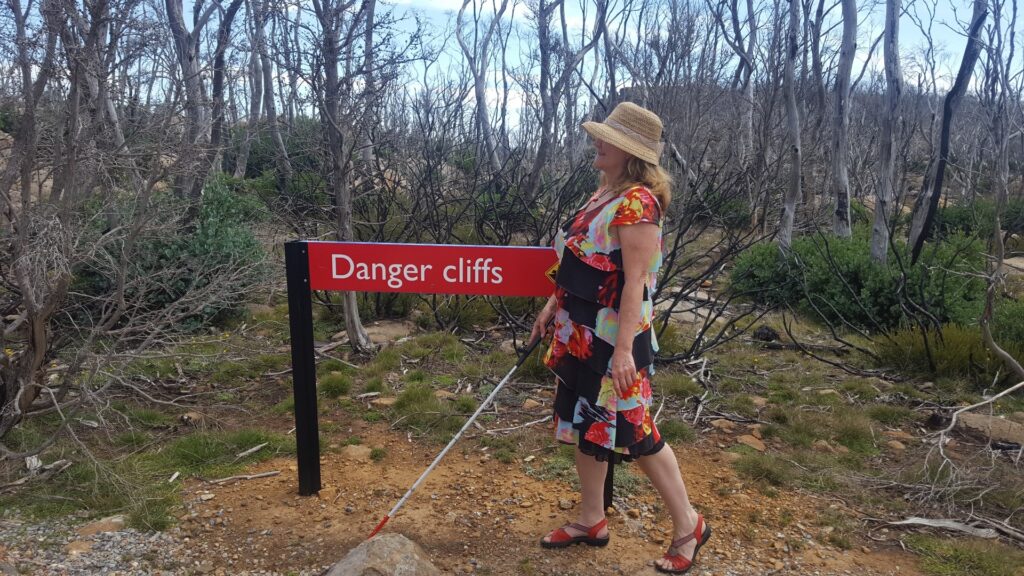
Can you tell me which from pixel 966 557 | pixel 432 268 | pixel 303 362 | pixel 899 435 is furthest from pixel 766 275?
pixel 303 362

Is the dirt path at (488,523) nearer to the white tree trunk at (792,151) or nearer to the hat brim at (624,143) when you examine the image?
the hat brim at (624,143)

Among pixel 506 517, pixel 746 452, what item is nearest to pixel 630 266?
pixel 506 517

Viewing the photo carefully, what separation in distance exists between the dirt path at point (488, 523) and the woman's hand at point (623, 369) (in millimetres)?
826

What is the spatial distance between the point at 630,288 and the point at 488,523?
1.31m

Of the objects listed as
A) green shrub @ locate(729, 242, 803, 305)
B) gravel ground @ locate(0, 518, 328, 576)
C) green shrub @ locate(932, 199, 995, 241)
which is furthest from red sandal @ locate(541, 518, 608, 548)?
green shrub @ locate(932, 199, 995, 241)

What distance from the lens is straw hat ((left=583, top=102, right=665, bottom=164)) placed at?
235 centimetres

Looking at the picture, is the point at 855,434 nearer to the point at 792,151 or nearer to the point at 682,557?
the point at 682,557

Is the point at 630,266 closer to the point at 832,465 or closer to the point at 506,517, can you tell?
the point at 506,517

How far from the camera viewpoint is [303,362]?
302 centimetres

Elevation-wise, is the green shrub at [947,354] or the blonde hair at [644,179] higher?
the blonde hair at [644,179]

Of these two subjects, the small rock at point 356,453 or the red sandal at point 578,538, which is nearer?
the red sandal at point 578,538

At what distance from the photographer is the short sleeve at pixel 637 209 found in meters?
2.26

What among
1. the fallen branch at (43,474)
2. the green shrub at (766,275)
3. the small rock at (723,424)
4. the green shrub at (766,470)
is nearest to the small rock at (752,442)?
the small rock at (723,424)

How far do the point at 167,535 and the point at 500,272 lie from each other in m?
1.71
